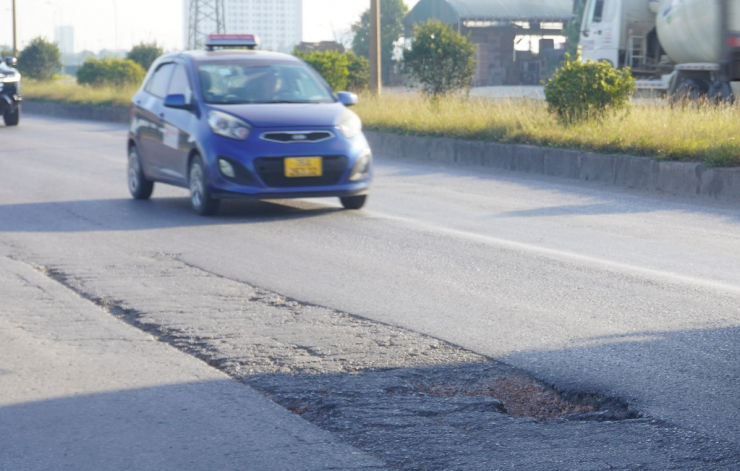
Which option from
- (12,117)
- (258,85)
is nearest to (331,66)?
(12,117)

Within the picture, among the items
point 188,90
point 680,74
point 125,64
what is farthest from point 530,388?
point 125,64

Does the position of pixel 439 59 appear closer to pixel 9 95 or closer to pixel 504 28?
pixel 9 95

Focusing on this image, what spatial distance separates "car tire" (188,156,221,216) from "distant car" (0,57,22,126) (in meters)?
18.3

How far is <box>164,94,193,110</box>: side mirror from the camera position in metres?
10.7

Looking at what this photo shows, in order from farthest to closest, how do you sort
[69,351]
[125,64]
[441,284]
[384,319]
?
[125,64]
[441,284]
[384,319]
[69,351]

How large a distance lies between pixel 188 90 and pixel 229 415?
710cm

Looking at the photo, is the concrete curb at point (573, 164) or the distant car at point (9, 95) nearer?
the concrete curb at point (573, 164)

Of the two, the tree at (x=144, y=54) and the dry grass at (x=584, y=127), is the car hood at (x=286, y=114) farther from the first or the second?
the tree at (x=144, y=54)

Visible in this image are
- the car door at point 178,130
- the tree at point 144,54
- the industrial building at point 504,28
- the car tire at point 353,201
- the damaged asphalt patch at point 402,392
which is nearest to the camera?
the damaged asphalt patch at point 402,392

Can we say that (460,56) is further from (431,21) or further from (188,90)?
(188,90)

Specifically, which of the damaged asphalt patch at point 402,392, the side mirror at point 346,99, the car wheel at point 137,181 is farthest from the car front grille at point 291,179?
the damaged asphalt patch at point 402,392

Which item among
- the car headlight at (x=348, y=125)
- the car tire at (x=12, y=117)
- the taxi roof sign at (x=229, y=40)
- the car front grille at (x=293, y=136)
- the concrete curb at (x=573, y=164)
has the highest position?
the taxi roof sign at (x=229, y=40)

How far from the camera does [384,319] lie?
19.5ft

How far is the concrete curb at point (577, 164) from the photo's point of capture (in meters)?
11.7
